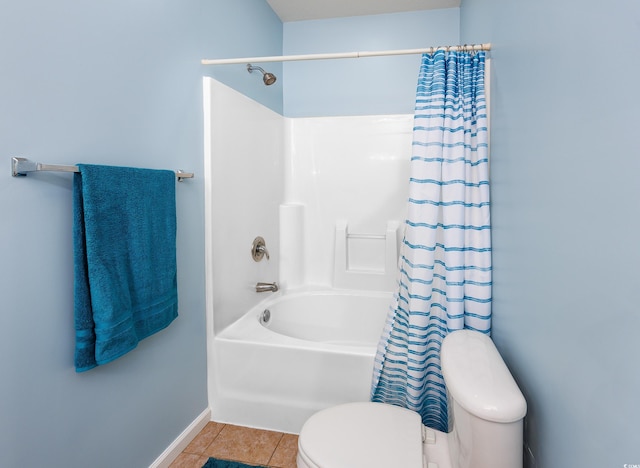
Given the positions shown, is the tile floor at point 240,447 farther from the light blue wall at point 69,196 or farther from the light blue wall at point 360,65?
the light blue wall at point 360,65

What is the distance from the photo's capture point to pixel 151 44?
5.01ft

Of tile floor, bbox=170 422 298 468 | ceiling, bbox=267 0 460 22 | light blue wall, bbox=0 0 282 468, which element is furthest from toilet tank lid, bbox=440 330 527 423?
ceiling, bbox=267 0 460 22

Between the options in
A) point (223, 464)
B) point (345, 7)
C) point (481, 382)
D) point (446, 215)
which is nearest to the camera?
point (481, 382)

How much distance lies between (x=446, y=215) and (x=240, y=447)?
56.7 inches

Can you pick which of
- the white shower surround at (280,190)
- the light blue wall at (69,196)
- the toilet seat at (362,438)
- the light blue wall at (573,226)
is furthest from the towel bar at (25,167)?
the light blue wall at (573,226)

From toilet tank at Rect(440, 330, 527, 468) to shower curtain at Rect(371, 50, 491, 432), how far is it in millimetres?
440

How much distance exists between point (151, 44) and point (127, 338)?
1.15 m

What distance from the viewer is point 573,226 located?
83 centimetres

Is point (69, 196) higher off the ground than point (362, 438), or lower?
higher

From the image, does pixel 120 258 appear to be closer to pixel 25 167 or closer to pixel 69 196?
pixel 69 196

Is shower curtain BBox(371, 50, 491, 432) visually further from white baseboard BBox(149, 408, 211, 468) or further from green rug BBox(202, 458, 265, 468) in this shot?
white baseboard BBox(149, 408, 211, 468)

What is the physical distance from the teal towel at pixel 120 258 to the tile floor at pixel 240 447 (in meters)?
0.68

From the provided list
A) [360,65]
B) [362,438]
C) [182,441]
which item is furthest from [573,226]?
[360,65]

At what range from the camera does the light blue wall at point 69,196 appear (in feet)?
3.41
